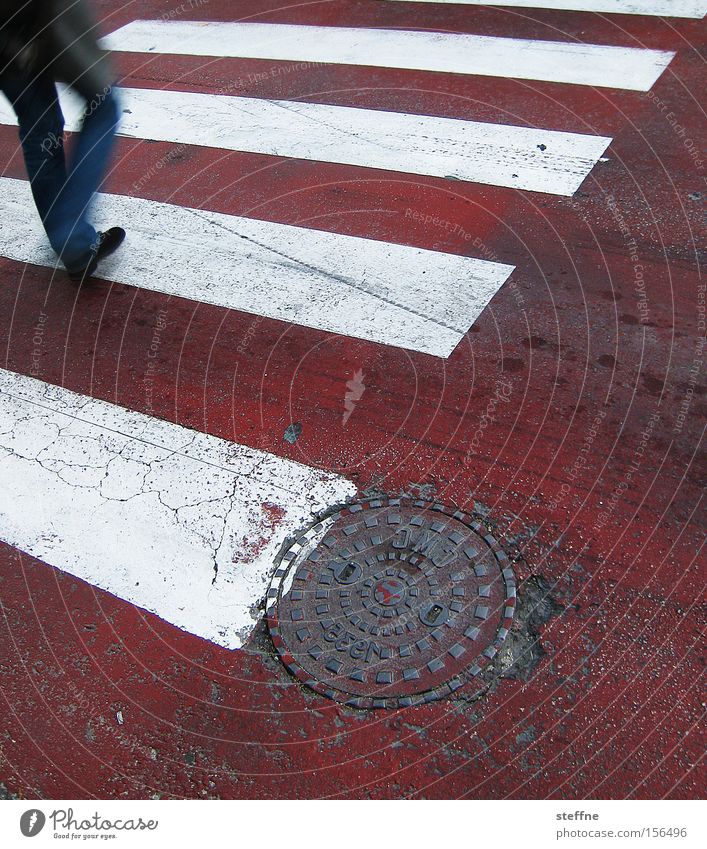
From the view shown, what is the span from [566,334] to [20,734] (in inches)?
120

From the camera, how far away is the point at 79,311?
194 inches

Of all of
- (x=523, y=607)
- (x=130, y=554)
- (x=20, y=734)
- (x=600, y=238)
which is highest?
(x=600, y=238)

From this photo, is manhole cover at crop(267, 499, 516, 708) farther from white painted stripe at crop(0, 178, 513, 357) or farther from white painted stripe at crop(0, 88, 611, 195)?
white painted stripe at crop(0, 88, 611, 195)

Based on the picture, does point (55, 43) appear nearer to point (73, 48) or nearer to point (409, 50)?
point (73, 48)

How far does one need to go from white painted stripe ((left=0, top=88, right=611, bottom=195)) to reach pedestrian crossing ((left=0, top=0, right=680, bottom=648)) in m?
0.02

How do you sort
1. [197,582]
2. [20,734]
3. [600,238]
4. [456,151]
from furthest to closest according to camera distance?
[456,151], [600,238], [197,582], [20,734]

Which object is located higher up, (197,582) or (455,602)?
(455,602)

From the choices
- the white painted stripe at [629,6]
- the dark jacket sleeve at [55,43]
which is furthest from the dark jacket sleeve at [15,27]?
the white painted stripe at [629,6]

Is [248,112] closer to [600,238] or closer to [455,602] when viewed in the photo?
[600,238]

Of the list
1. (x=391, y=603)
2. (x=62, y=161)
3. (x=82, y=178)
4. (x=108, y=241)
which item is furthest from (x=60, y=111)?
(x=391, y=603)

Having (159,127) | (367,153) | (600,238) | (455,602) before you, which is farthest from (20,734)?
(159,127)

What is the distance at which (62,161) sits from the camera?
4906mm

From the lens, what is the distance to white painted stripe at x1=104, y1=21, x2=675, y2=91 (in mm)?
6543

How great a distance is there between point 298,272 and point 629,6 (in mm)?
4660
